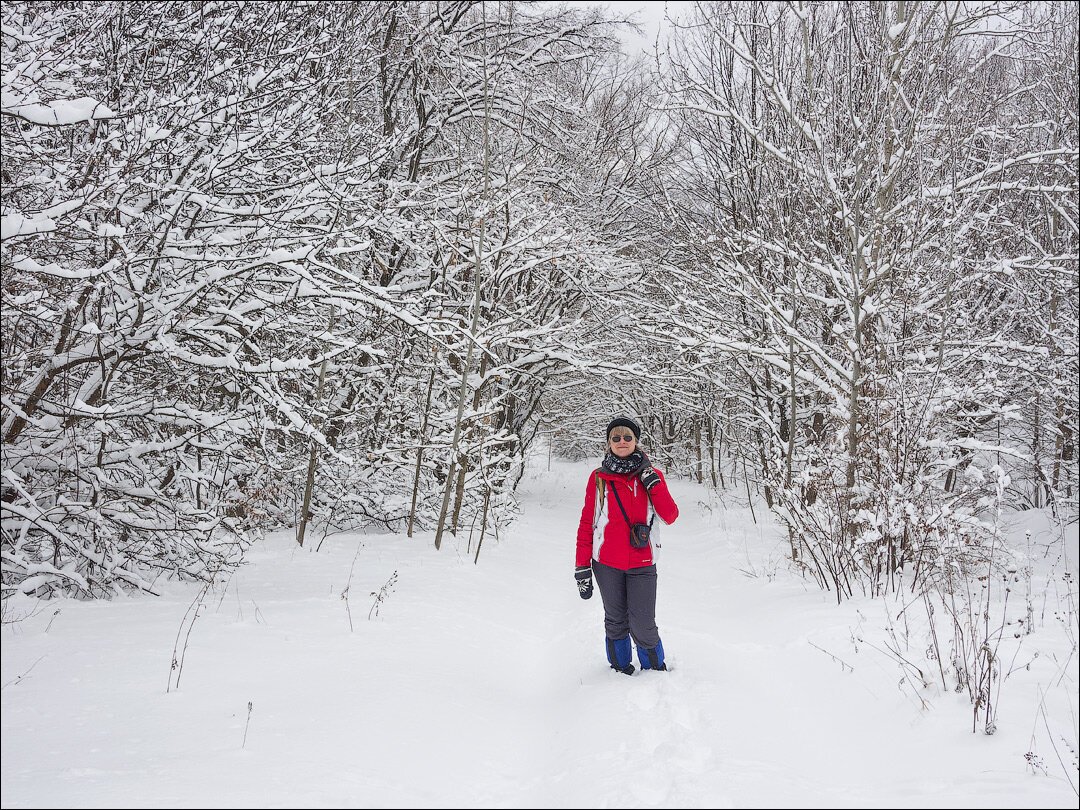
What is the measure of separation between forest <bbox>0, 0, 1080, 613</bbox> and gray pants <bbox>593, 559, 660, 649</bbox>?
2.73 meters

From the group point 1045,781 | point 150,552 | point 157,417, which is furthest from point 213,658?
point 1045,781

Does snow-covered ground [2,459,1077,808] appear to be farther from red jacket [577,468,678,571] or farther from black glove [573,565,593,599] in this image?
red jacket [577,468,678,571]

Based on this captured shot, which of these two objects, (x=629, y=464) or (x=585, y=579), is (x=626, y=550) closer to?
(x=585, y=579)

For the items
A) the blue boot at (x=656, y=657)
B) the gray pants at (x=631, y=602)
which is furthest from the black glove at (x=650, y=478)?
the blue boot at (x=656, y=657)

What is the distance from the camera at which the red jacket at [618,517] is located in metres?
4.88

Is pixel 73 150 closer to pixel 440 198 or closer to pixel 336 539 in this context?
pixel 440 198

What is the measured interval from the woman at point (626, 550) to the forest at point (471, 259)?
2616 mm

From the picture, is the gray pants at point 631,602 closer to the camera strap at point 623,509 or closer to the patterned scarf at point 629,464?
the camera strap at point 623,509

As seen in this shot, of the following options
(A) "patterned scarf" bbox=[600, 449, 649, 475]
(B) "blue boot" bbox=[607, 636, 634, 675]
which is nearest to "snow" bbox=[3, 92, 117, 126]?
(A) "patterned scarf" bbox=[600, 449, 649, 475]

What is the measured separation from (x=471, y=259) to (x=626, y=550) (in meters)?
5.94

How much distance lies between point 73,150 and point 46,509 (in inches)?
108

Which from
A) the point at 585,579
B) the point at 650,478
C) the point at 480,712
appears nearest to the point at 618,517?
the point at 650,478

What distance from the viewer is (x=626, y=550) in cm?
490

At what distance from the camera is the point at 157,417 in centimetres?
595
